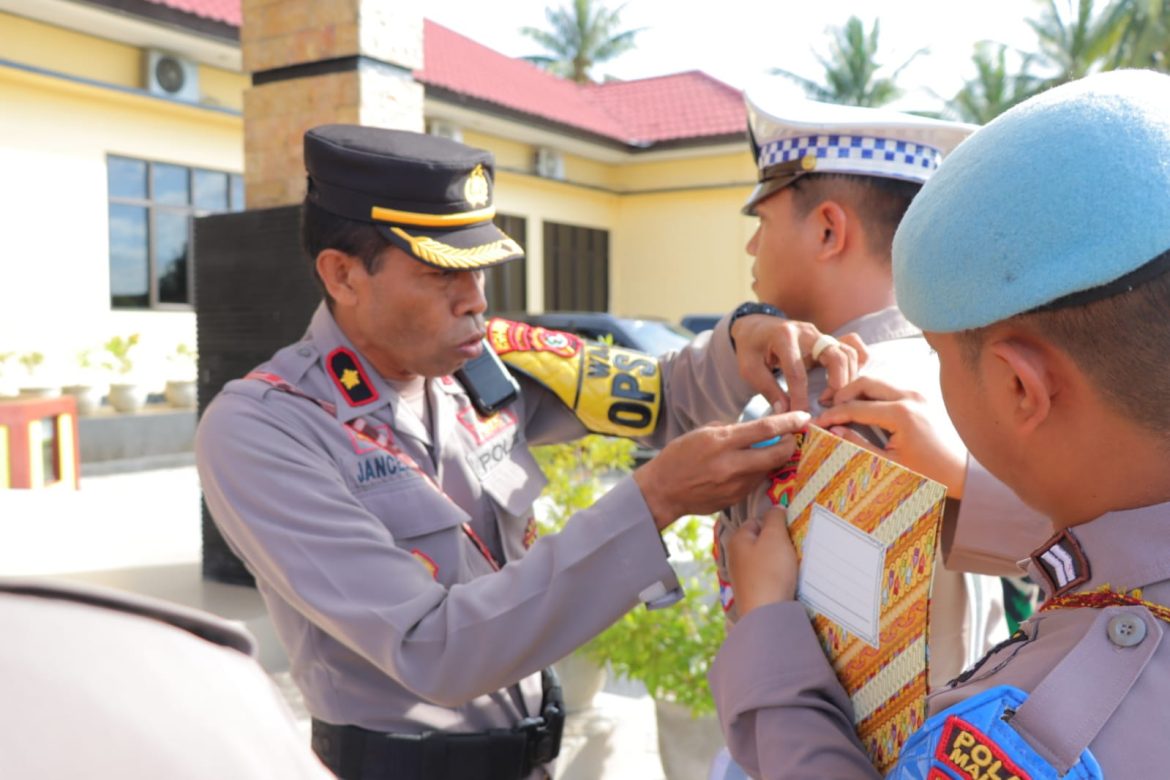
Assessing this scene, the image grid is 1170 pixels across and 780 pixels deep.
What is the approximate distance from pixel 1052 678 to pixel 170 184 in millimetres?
12590

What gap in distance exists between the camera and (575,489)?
141 inches

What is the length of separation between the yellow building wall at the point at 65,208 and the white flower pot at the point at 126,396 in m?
0.45

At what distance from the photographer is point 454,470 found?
71.5 inches

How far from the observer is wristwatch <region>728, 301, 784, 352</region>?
5.56ft

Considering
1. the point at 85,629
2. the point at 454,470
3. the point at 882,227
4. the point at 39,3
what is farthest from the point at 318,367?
the point at 39,3

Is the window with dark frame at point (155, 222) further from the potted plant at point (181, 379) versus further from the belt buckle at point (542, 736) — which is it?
the belt buckle at point (542, 736)

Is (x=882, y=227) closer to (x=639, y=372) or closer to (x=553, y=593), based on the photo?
(x=639, y=372)

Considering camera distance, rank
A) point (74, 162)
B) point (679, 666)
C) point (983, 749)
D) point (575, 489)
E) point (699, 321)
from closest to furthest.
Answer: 1. point (983, 749)
2. point (679, 666)
3. point (575, 489)
4. point (74, 162)
5. point (699, 321)

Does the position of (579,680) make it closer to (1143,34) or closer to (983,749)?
(983,749)

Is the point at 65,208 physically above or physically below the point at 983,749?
above

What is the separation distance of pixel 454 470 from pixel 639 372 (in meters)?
0.48

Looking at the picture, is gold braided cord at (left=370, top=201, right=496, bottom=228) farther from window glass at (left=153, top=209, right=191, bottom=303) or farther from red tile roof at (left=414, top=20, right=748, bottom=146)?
red tile roof at (left=414, top=20, right=748, bottom=146)

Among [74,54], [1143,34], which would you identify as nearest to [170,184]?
[74,54]

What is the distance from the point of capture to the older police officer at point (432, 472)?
136 cm
